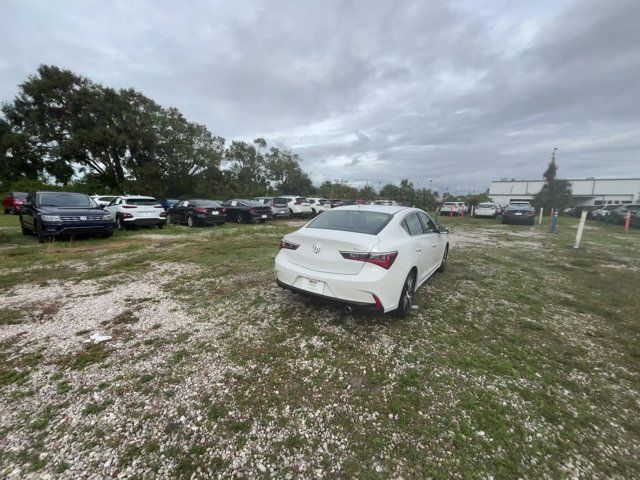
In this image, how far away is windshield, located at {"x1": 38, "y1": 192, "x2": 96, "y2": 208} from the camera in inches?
330

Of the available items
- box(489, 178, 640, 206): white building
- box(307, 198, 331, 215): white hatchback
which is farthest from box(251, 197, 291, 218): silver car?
box(489, 178, 640, 206): white building

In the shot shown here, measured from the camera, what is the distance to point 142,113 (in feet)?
94.7

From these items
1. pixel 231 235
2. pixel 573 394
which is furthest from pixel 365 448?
pixel 231 235

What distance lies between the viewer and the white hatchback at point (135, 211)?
1097 centimetres

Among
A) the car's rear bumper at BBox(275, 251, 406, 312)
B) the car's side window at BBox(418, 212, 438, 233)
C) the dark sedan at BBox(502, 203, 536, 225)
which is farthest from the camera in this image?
the dark sedan at BBox(502, 203, 536, 225)

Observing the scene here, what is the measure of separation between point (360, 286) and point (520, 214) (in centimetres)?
1886

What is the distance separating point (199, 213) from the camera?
44.3ft

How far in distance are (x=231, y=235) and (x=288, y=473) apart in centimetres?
996

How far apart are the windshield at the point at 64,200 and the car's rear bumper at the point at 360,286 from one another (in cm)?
912

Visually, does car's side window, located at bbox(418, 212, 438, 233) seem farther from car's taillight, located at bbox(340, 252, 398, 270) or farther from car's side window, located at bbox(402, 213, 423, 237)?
car's taillight, located at bbox(340, 252, 398, 270)

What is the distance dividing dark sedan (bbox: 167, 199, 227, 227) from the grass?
9519 mm

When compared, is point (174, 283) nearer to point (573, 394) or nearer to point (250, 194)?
point (573, 394)

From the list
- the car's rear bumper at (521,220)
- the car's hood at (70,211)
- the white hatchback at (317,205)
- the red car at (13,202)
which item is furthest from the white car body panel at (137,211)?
the car's rear bumper at (521,220)

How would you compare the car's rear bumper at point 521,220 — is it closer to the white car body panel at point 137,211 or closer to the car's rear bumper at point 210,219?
the car's rear bumper at point 210,219
